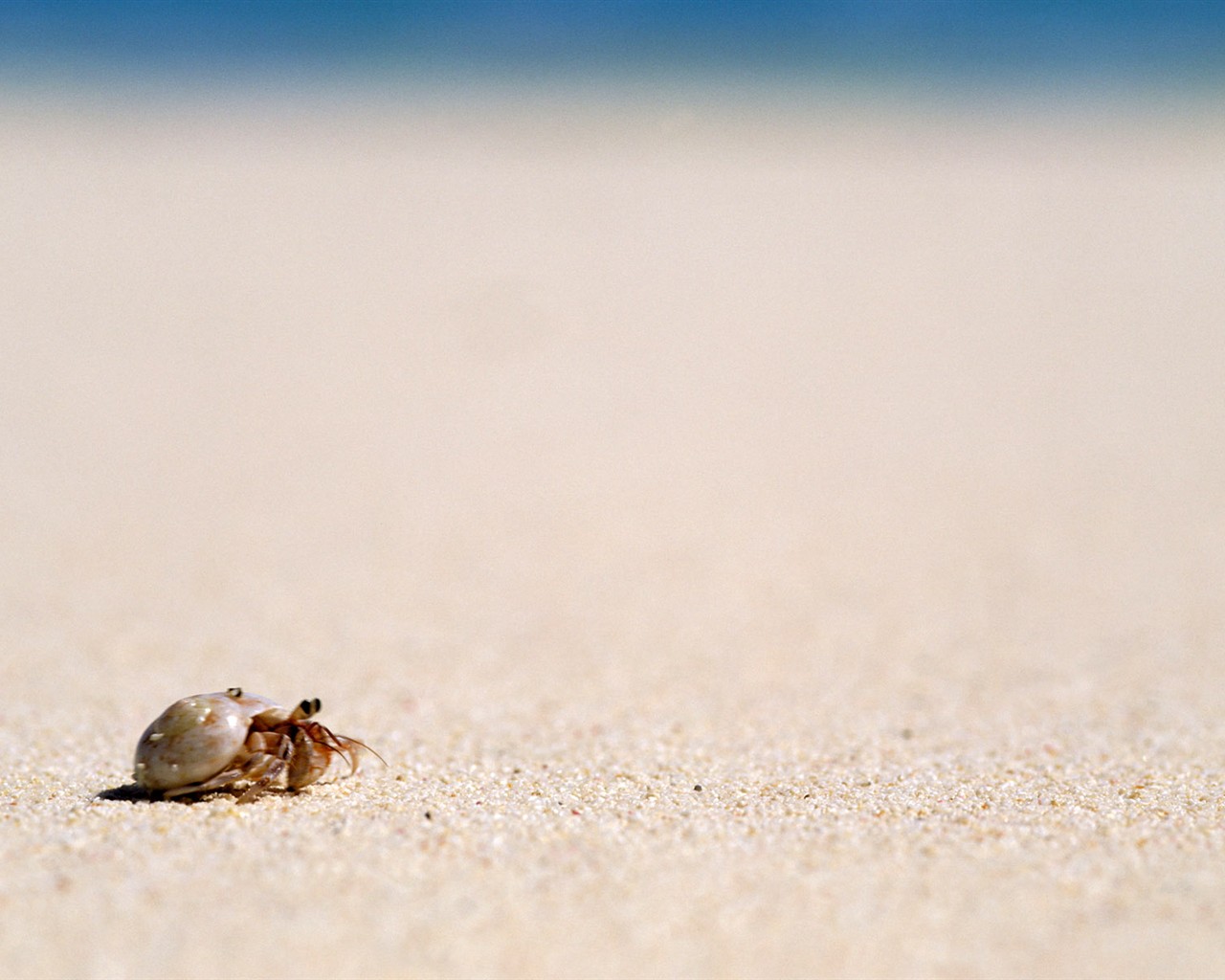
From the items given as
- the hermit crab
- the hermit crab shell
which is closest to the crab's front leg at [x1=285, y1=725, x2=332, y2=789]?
the hermit crab

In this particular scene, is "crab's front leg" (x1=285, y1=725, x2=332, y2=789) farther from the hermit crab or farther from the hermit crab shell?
the hermit crab shell

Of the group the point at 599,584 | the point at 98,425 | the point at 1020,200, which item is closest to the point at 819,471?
the point at 599,584

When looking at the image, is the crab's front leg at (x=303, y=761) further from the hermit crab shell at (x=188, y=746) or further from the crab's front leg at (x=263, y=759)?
the hermit crab shell at (x=188, y=746)

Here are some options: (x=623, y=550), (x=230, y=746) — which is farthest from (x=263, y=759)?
(x=623, y=550)

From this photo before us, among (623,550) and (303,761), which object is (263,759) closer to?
(303,761)

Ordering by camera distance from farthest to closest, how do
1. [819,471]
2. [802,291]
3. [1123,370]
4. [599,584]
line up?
[802,291], [1123,370], [819,471], [599,584]

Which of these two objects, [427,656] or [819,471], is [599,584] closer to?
[427,656]

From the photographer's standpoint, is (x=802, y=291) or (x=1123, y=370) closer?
(x=1123, y=370)
